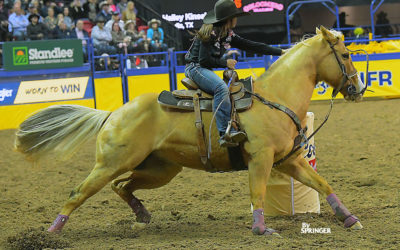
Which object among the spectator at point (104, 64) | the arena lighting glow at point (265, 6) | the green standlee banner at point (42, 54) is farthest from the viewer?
the arena lighting glow at point (265, 6)

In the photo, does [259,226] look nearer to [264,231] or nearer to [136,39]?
[264,231]

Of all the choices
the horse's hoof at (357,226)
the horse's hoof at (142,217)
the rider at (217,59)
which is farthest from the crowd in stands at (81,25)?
the horse's hoof at (357,226)

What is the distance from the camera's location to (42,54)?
14.0 metres

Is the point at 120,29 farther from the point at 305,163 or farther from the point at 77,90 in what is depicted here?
the point at 305,163

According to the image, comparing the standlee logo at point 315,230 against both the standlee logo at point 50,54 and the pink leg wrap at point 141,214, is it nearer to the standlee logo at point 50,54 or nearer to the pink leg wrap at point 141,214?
the pink leg wrap at point 141,214

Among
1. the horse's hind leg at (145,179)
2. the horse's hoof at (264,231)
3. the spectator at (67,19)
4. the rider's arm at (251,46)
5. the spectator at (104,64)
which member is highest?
the spectator at (67,19)

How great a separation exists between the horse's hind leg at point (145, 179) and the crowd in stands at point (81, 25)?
30.7 ft

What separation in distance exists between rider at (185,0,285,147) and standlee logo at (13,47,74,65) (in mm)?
9237

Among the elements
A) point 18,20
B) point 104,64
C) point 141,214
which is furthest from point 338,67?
point 18,20

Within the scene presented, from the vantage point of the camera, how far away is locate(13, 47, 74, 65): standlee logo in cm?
1389

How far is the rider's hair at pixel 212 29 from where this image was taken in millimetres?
5109

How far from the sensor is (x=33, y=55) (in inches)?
551

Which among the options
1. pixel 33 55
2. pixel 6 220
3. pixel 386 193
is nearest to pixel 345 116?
pixel 386 193

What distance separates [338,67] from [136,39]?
10993 mm
